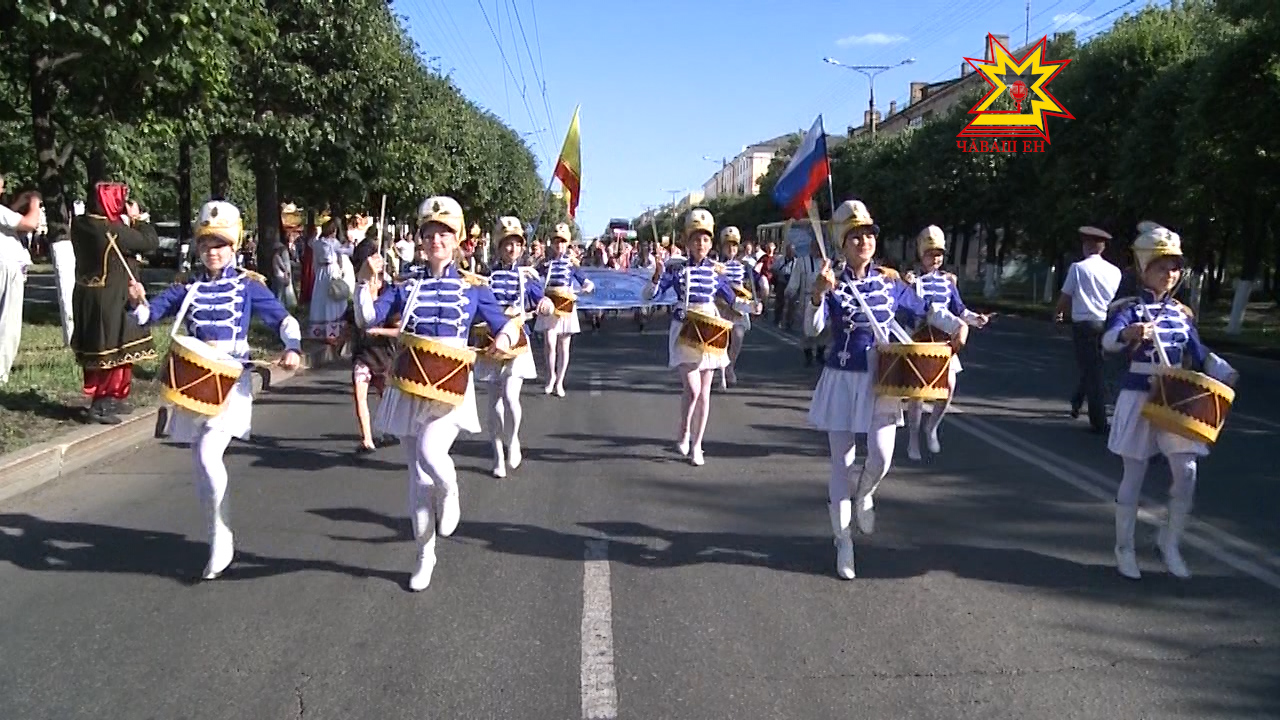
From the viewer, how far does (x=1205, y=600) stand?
605 centimetres

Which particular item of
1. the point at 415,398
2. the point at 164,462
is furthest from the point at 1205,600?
the point at 164,462

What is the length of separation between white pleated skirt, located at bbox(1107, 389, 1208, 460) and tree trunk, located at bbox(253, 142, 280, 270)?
18.8 metres

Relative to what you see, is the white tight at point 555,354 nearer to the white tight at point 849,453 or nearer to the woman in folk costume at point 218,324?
the woman in folk costume at point 218,324

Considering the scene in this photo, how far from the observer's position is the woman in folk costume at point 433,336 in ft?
20.5

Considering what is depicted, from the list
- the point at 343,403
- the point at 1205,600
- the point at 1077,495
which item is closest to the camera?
the point at 1205,600

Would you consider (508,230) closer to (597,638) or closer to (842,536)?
(842,536)

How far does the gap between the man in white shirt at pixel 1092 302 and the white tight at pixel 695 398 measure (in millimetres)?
4023

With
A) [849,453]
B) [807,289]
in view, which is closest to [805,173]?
[849,453]

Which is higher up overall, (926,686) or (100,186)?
(100,186)

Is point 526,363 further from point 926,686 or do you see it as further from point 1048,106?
point 1048,106

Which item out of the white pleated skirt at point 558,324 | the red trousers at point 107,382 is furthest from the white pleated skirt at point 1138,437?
the red trousers at point 107,382

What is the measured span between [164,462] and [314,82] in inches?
506

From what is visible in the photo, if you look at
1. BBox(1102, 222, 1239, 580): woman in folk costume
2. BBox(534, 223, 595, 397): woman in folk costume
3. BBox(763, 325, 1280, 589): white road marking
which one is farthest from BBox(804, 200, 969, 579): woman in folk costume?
BBox(534, 223, 595, 397): woman in folk costume

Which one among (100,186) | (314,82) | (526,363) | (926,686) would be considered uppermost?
(314,82)
